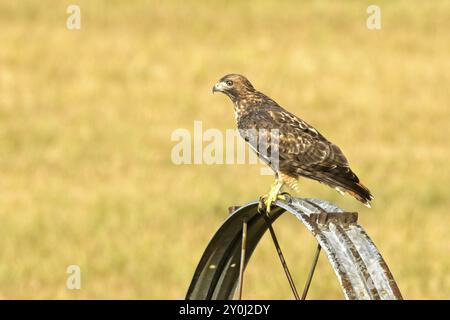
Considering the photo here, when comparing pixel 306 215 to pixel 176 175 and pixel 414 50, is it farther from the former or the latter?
pixel 414 50

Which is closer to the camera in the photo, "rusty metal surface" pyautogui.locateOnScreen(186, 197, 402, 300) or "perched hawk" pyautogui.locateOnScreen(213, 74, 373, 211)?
"rusty metal surface" pyautogui.locateOnScreen(186, 197, 402, 300)

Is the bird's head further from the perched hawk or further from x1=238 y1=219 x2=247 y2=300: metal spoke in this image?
x1=238 y1=219 x2=247 y2=300: metal spoke

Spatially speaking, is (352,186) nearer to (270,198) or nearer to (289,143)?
(270,198)

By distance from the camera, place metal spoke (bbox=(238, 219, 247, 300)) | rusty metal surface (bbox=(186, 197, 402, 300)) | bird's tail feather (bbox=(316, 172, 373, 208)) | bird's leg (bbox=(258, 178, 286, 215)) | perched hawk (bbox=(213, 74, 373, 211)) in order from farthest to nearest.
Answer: perched hawk (bbox=(213, 74, 373, 211))
bird's tail feather (bbox=(316, 172, 373, 208))
bird's leg (bbox=(258, 178, 286, 215))
metal spoke (bbox=(238, 219, 247, 300))
rusty metal surface (bbox=(186, 197, 402, 300))

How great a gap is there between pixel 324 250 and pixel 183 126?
21821mm

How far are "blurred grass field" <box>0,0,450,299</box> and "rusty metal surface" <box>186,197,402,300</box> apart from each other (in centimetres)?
743

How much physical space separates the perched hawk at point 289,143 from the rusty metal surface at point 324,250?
654 millimetres

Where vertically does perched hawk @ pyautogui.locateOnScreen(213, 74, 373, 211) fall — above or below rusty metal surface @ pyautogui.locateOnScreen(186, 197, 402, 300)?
above

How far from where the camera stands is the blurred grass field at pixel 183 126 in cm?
1589

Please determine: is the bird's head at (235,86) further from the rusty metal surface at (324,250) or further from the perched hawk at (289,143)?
the rusty metal surface at (324,250)

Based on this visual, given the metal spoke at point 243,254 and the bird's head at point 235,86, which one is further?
the bird's head at point 235,86

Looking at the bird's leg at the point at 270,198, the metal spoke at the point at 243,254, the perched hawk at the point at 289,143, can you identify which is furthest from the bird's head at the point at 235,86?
the metal spoke at the point at 243,254

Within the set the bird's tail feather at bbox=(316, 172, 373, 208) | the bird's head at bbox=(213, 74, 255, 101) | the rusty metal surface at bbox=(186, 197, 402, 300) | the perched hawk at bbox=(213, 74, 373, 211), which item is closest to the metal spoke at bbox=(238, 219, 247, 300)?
the rusty metal surface at bbox=(186, 197, 402, 300)

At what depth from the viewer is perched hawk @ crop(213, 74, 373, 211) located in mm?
7562
